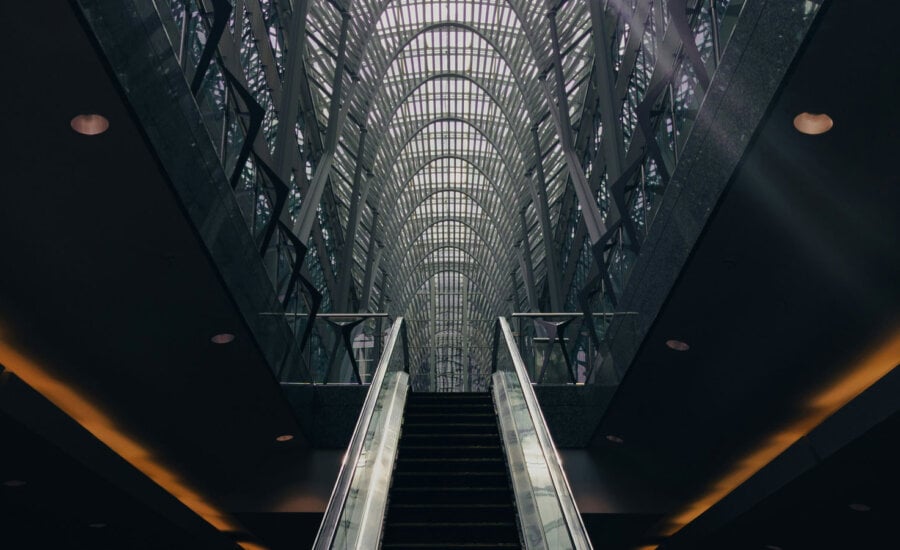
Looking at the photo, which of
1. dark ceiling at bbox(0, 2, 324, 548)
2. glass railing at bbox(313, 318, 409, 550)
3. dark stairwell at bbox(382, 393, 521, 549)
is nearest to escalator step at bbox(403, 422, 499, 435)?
dark stairwell at bbox(382, 393, 521, 549)

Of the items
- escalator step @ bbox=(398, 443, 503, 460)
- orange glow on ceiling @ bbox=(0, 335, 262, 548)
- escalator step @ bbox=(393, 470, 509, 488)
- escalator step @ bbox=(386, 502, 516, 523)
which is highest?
orange glow on ceiling @ bbox=(0, 335, 262, 548)

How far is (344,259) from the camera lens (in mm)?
26875

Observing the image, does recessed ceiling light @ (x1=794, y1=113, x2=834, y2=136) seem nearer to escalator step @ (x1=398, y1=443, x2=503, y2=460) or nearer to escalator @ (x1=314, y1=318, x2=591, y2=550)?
escalator @ (x1=314, y1=318, x2=591, y2=550)

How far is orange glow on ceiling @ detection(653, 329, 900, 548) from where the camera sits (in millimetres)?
10648

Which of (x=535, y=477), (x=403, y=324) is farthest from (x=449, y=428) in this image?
(x=403, y=324)

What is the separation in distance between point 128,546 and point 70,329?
779 centimetres

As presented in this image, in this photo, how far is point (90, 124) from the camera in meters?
6.50

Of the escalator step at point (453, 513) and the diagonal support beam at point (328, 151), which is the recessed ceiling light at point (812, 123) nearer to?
the escalator step at point (453, 513)

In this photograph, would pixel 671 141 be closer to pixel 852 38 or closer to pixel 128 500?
pixel 852 38

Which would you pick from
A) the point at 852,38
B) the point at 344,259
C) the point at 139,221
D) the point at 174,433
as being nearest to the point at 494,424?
the point at 174,433

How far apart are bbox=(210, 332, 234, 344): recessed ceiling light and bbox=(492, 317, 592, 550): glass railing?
11.8 feet

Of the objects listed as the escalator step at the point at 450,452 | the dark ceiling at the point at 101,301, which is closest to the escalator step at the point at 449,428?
the escalator step at the point at 450,452

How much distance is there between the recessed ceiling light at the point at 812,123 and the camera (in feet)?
21.4

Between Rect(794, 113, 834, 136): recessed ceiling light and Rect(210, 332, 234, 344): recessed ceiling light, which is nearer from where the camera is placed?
Rect(794, 113, 834, 136): recessed ceiling light
